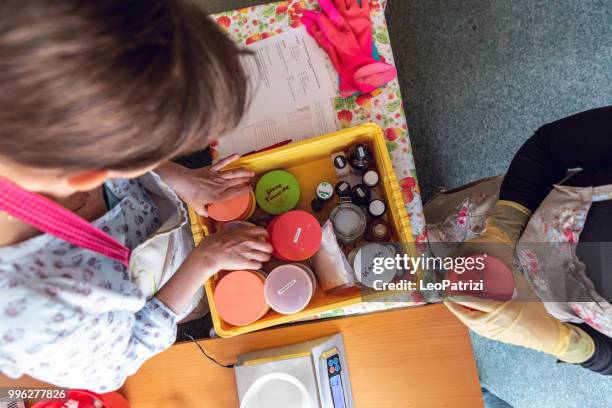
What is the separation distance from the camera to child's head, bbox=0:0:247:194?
1.02 feet

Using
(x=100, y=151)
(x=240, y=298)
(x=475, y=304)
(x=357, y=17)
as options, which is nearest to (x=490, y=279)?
(x=475, y=304)

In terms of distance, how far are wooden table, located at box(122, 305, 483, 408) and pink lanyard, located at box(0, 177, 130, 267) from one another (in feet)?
1.26

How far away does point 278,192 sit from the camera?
794mm

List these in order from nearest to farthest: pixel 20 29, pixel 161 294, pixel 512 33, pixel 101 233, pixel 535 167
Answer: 1. pixel 20 29
2. pixel 101 233
3. pixel 161 294
4. pixel 535 167
5. pixel 512 33

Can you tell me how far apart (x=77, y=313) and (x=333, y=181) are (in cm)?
50

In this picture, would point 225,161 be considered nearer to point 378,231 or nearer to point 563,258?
point 378,231

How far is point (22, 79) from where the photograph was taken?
1.03 ft

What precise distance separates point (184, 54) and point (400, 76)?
3.67 ft

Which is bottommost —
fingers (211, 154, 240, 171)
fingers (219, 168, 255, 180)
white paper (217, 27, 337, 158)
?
fingers (219, 168, 255, 180)

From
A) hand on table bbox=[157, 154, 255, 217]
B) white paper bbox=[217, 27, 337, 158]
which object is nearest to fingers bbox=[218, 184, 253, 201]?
hand on table bbox=[157, 154, 255, 217]

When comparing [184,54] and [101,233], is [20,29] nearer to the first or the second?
[184,54]

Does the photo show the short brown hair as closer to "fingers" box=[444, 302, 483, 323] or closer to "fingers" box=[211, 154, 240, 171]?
"fingers" box=[211, 154, 240, 171]

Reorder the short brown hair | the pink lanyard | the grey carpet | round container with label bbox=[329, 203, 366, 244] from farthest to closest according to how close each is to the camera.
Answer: the grey carpet < round container with label bbox=[329, 203, 366, 244] < the pink lanyard < the short brown hair

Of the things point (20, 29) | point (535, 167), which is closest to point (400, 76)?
point (535, 167)
